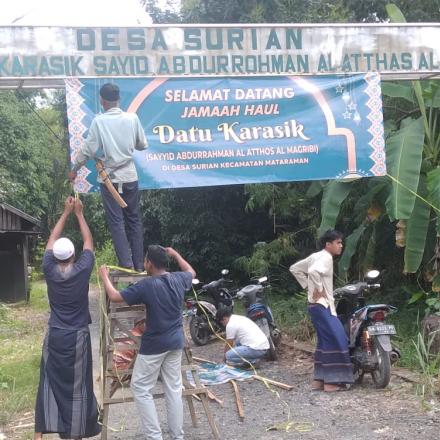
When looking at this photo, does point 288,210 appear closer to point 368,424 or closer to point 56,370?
point 368,424

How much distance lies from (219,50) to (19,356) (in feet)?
22.6

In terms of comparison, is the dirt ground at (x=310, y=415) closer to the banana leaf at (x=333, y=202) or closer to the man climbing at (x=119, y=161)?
the man climbing at (x=119, y=161)

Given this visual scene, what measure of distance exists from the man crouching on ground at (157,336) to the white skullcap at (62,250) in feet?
1.08

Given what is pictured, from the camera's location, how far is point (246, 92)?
6.84m

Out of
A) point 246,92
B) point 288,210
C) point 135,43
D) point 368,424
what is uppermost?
point 135,43

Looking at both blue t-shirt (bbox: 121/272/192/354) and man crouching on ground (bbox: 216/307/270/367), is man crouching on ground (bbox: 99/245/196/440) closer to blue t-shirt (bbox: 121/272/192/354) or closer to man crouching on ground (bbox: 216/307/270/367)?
blue t-shirt (bbox: 121/272/192/354)

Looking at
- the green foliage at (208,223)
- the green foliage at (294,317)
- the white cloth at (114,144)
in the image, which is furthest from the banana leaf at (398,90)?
the green foliage at (208,223)

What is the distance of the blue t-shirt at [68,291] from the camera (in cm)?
554

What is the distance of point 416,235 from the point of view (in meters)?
8.43

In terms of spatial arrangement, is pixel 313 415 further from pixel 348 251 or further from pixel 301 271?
pixel 348 251

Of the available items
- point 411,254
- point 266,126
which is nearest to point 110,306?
point 266,126

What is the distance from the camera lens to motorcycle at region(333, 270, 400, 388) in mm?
7223

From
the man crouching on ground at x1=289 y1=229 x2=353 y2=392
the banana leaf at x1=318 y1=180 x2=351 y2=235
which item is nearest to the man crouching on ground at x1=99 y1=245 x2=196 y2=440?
the man crouching on ground at x1=289 y1=229 x2=353 y2=392

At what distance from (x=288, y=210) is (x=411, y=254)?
5288 millimetres
